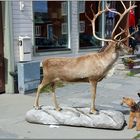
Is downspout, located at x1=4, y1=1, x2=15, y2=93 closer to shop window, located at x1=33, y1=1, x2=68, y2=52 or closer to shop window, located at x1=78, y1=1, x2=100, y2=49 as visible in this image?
shop window, located at x1=33, y1=1, x2=68, y2=52

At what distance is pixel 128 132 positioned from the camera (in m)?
6.68

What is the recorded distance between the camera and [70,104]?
8.77m

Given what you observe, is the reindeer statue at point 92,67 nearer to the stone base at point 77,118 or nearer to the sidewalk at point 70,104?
the stone base at point 77,118

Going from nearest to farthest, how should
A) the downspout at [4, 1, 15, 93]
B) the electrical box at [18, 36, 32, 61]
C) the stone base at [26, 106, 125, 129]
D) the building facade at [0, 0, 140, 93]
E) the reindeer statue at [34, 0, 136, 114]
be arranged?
1. the stone base at [26, 106, 125, 129]
2. the reindeer statue at [34, 0, 136, 114]
3. the downspout at [4, 1, 15, 93]
4. the building facade at [0, 0, 140, 93]
5. the electrical box at [18, 36, 32, 61]

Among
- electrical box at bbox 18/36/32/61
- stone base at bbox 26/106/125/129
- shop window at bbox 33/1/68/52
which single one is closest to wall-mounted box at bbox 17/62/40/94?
electrical box at bbox 18/36/32/61

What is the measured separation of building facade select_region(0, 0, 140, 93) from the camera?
981 cm

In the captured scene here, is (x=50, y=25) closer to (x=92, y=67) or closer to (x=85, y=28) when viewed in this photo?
(x=85, y=28)

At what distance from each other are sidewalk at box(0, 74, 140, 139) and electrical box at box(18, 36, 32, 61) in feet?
3.42

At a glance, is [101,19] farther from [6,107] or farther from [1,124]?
[1,124]

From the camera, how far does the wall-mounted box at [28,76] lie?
977 cm

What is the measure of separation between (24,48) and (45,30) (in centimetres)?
149

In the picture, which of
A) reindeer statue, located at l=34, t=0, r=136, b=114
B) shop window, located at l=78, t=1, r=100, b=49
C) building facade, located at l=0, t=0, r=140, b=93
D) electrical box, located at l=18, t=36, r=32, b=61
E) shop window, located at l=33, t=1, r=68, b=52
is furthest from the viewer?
shop window, located at l=78, t=1, r=100, b=49

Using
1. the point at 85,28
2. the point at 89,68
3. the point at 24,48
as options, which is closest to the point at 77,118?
the point at 89,68

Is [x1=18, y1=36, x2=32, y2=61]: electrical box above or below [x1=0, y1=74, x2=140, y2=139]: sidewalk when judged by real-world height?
above
